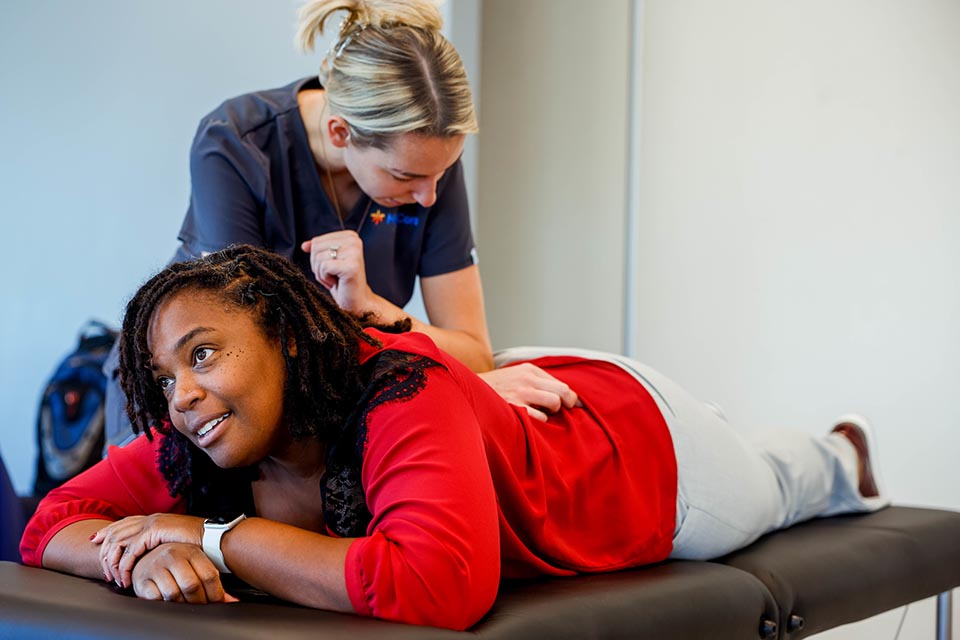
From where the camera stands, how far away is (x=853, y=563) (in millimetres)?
1610

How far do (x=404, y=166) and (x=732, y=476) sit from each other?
722 millimetres

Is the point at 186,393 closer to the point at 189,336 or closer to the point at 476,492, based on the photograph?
the point at 189,336

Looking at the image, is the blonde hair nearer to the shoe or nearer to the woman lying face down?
the woman lying face down

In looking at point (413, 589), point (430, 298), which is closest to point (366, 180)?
point (430, 298)

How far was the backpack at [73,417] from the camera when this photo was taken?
117 inches

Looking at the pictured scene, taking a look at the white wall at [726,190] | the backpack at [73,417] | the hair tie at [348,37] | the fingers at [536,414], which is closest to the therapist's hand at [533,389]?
the fingers at [536,414]

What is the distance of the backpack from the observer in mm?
2973

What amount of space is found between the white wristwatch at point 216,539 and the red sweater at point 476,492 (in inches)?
5.8

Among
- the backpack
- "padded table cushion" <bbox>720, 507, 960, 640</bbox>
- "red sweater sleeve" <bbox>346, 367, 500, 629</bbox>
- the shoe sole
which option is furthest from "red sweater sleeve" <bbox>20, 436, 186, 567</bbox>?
the backpack

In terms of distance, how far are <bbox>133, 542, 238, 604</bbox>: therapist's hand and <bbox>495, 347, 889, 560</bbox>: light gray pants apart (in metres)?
0.75

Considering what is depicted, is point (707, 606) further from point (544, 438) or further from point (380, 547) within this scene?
point (380, 547)

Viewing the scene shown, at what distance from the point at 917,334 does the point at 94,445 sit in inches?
95.4

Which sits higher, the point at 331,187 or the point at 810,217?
the point at 331,187

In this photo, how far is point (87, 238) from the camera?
3252mm
